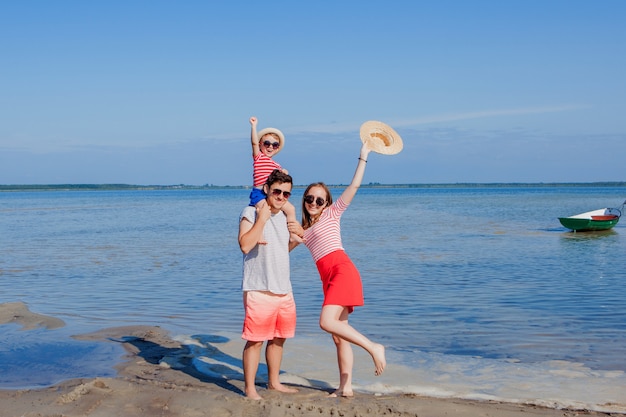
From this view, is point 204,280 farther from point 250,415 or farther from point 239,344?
point 250,415

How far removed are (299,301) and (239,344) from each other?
3.30m

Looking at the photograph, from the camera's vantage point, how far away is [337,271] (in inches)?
214

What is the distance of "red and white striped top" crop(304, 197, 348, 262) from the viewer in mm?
Result: 5566

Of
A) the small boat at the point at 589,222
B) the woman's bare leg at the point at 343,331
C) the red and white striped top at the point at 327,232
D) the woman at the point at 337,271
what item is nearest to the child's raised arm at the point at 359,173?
the woman at the point at 337,271

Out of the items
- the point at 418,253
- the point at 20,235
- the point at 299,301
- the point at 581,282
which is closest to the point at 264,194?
the point at 299,301

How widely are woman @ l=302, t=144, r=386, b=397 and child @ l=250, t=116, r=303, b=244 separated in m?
0.17

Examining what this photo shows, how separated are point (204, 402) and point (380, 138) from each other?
2.60m

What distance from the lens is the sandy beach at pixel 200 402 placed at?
16.8 ft

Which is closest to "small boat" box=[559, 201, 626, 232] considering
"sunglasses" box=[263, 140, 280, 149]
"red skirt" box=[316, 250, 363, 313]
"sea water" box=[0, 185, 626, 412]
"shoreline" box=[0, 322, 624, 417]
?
"sea water" box=[0, 185, 626, 412]

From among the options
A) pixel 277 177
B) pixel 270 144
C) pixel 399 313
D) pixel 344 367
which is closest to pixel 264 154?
pixel 270 144

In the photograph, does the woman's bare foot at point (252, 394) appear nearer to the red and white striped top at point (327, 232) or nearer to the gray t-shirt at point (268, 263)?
the gray t-shirt at point (268, 263)

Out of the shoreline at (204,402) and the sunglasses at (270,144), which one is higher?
the sunglasses at (270,144)

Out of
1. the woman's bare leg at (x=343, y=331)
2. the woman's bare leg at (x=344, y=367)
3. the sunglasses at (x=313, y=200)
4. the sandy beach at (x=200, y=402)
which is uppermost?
the sunglasses at (x=313, y=200)

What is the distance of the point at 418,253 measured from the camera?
1859cm
